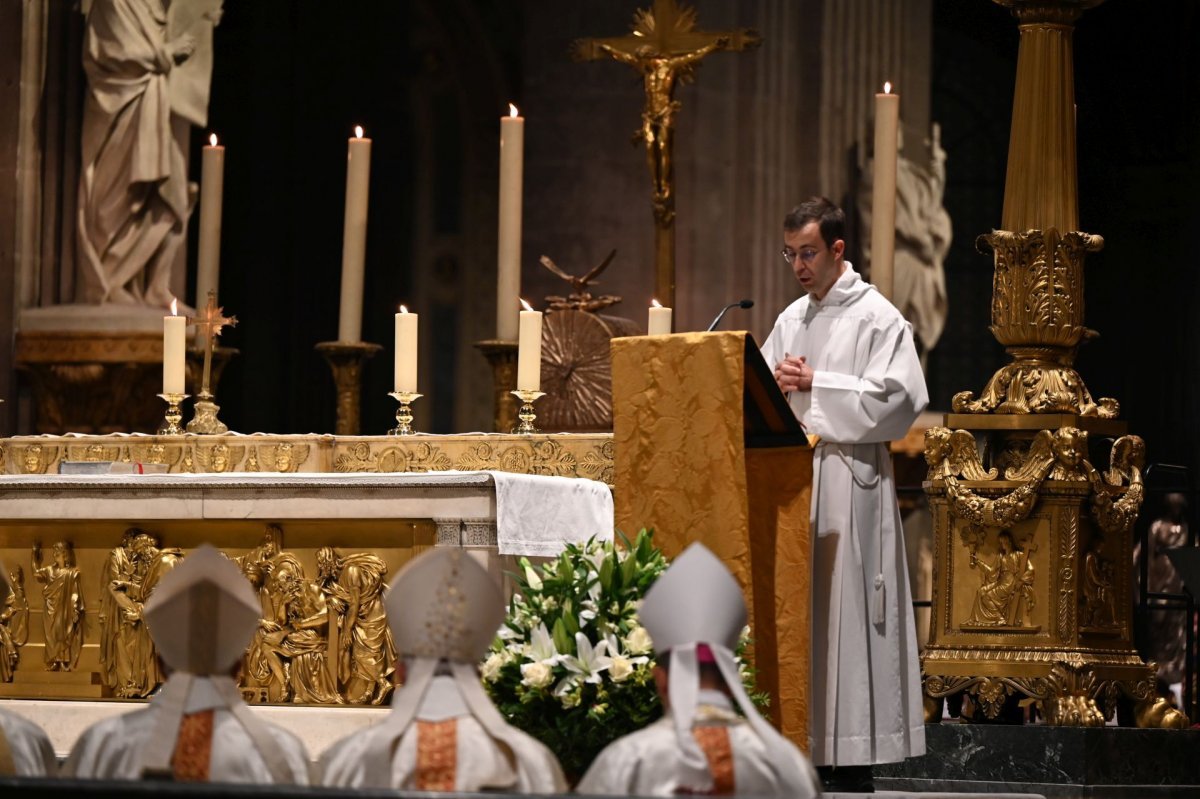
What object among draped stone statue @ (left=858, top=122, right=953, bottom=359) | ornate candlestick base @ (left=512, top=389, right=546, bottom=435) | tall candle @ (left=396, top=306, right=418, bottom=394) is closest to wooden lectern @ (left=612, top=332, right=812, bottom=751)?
ornate candlestick base @ (left=512, top=389, right=546, bottom=435)

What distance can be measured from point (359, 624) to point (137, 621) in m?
0.82

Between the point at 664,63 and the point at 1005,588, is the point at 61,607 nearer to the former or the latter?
the point at 1005,588

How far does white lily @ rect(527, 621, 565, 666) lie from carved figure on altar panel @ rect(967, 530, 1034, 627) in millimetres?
3040

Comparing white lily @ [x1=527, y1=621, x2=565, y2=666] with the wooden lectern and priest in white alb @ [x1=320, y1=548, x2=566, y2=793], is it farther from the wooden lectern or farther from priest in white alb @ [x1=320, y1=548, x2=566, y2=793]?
priest in white alb @ [x1=320, y1=548, x2=566, y2=793]

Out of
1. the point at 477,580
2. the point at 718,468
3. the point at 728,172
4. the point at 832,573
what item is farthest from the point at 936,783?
the point at 728,172

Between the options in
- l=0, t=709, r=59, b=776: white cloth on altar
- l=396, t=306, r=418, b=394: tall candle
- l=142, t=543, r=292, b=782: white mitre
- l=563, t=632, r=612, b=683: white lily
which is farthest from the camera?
l=396, t=306, r=418, b=394: tall candle

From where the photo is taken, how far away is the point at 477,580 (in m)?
4.17

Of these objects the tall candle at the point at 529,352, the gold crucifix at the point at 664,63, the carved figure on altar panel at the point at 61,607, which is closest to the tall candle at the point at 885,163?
the tall candle at the point at 529,352

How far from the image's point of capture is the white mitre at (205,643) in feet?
13.1

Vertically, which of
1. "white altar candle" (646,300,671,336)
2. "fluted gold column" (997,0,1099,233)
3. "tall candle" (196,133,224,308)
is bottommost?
"white altar candle" (646,300,671,336)

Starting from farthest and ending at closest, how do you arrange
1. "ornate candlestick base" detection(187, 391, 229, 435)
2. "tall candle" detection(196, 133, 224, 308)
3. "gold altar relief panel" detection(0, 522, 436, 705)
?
"tall candle" detection(196, 133, 224, 308) → "ornate candlestick base" detection(187, 391, 229, 435) → "gold altar relief panel" detection(0, 522, 436, 705)

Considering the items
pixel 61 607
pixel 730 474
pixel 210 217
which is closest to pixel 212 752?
pixel 730 474

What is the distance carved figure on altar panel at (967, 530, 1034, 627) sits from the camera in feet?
27.6

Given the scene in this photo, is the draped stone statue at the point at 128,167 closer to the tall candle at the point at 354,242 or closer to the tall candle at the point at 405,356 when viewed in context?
the tall candle at the point at 354,242
